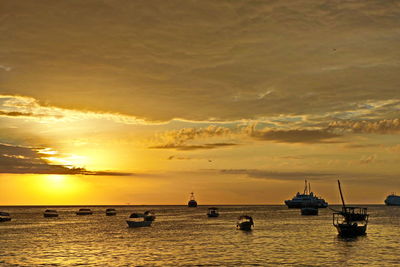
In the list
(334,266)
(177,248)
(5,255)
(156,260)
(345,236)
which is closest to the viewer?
(334,266)

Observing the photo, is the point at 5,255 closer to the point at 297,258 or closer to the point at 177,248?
the point at 177,248

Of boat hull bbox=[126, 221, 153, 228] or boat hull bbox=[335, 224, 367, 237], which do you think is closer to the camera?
boat hull bbox=[335, 224, 367, 237]

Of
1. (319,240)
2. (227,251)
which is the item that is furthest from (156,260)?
(319,240)

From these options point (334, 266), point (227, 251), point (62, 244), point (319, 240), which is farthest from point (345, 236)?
point (62, 244)

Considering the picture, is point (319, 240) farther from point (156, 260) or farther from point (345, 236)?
point (156, 260)

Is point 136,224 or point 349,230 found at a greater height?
point 349,230

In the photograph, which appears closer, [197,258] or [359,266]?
[359,266]

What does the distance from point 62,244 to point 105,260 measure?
95.4ft

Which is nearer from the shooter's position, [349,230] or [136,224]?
[349,230]

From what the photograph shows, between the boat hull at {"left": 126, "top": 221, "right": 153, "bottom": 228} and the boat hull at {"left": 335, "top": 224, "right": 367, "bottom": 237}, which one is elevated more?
the boat hull at {"left": 335, "top": 224, "right": 367, "bottom": 237}

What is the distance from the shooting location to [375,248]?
79.2m

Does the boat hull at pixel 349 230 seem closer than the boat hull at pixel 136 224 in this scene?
Yes

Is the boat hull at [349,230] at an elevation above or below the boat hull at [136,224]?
above

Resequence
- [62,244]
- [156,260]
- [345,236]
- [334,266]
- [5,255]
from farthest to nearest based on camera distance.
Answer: [345,236] < [62,244] < [5,255] < [156,260] < [334,266]
